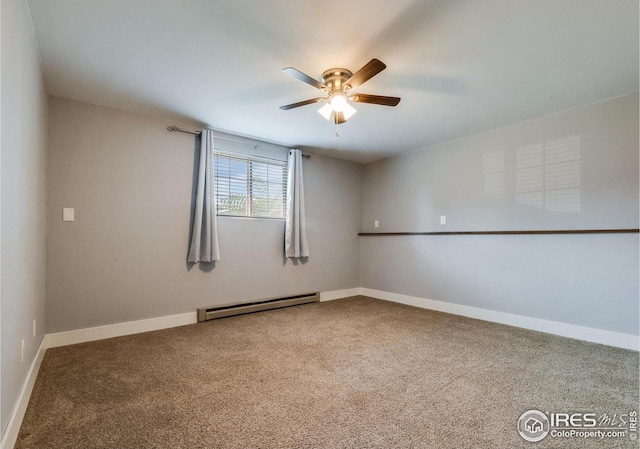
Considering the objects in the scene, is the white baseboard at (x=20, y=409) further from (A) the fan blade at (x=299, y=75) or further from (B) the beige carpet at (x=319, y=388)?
(A) the fan blade at (x=299, y=75)

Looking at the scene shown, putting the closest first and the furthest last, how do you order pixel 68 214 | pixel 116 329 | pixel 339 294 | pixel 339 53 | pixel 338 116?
pixel 339 53
pixel 338 116
pixel 68 214
pixel 116 329
pixel 339 294

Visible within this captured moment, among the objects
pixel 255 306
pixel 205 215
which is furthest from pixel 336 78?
pixel 255 306

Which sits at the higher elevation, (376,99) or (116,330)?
(376,99)

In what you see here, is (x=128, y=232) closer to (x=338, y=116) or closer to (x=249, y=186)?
(x=249, y=186)

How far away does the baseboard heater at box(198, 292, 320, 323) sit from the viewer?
3549 millimetres

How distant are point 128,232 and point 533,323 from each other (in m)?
4.41

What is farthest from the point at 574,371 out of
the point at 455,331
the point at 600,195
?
the point at 600,195

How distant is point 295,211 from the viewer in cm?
427

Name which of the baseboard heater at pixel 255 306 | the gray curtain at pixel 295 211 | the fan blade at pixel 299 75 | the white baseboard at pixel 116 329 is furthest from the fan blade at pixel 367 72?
the white baseboard at pixel 116 329

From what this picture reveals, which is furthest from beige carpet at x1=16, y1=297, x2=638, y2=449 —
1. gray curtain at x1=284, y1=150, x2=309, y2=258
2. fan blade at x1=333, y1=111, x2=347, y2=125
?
fan blade at x1=333, y1=111, x2=347, y2=125

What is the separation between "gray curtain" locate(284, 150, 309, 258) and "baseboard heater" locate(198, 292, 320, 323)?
640 millimetres

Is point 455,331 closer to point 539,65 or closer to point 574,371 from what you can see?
point 574,371

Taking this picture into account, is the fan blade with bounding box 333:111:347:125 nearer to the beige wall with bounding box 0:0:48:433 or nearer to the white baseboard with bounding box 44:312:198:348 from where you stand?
the beige wall with bounding box 0:0:48:433

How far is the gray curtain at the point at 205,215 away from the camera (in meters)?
3.44
